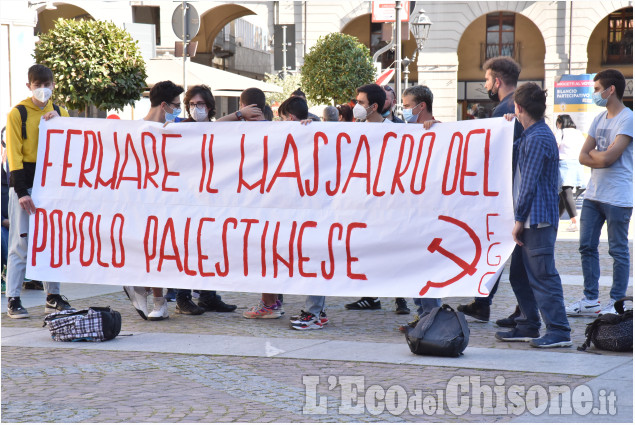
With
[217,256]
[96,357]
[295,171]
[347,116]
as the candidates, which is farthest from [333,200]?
[347,116]

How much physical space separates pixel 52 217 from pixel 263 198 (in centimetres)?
171

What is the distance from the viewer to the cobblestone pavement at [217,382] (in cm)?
471

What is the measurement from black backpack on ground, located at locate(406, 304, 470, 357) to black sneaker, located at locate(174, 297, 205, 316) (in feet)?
7.85

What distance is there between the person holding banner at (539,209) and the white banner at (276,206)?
6.8 inches

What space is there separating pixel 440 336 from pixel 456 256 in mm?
729

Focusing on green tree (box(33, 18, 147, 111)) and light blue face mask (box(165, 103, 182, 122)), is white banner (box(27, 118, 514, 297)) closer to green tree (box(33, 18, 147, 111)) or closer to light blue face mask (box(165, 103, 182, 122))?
light blue face mask (box(165, 103, 182, 122))

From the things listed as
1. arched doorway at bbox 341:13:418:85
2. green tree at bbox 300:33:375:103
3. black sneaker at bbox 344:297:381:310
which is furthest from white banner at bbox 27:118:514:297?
arched doorway at bbox 341:13:418:85

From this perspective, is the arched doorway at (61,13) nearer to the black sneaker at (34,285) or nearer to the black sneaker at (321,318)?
the black sneaker at (34,285)

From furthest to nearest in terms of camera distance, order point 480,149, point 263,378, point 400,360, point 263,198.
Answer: point 263,198
point 480,149
point 400,360
point 263,378

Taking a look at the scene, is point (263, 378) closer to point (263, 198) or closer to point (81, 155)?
point (263, 198)

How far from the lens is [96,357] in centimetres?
610

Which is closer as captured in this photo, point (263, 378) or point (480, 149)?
point (263, 378)

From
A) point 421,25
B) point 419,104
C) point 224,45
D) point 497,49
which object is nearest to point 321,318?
point 419,104

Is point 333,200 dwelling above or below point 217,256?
above
